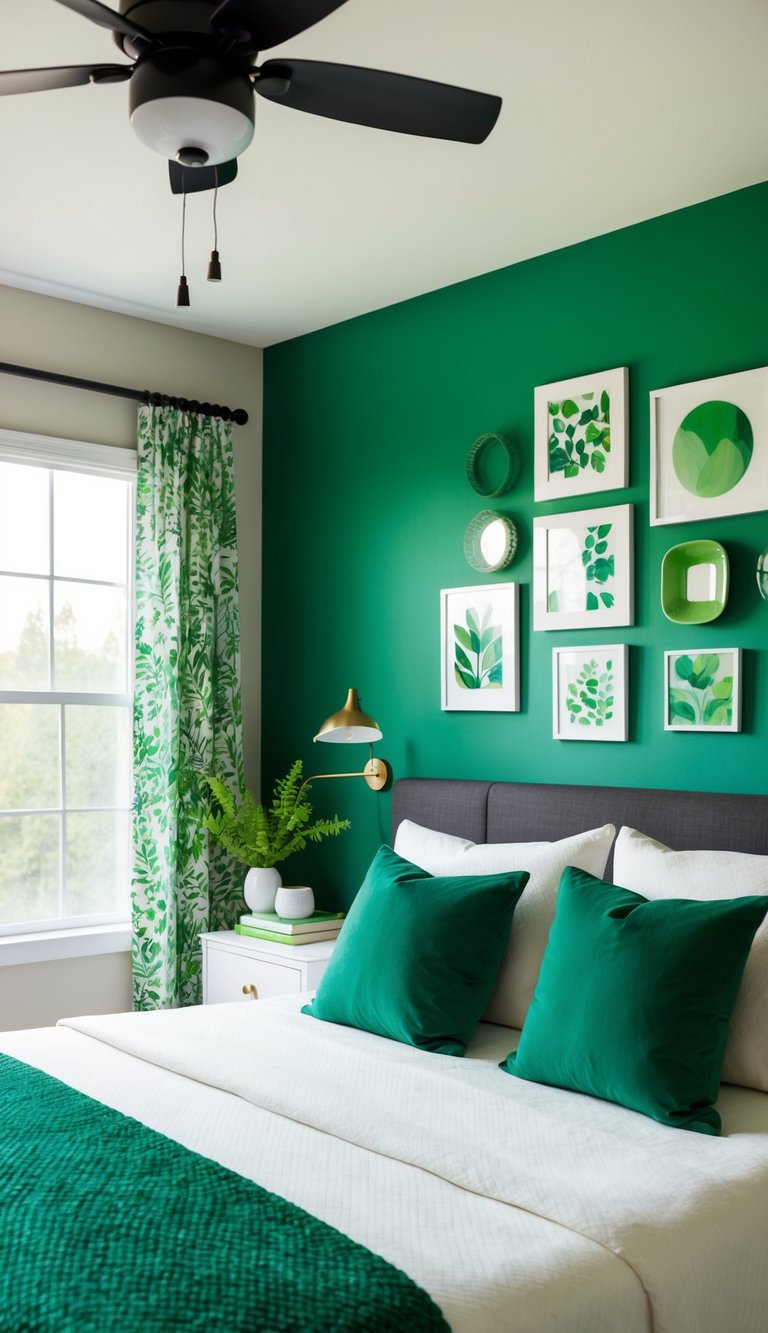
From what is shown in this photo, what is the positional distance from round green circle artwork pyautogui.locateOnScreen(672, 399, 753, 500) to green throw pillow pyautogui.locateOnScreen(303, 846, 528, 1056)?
1.16 meters

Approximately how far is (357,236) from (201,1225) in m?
2.76

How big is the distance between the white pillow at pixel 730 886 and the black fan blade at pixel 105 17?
1.99 metres

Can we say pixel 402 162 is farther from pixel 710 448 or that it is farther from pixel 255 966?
pixel 255 966

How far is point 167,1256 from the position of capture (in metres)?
1.60

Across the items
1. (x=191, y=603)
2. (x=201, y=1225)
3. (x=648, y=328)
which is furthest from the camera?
(x=191, y=603)

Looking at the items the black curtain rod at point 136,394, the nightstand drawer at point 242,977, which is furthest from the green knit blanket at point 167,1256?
the black curtain rod at point 136,394

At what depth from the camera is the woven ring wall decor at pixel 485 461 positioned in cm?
371

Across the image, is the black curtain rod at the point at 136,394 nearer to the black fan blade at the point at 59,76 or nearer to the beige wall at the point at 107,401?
the beige wall at the point at 107,401

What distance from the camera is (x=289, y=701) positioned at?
15.0 feet

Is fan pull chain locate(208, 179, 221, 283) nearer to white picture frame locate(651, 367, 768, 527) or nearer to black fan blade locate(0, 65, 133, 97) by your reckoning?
black fan blade locate(0, 65, 133, 97)

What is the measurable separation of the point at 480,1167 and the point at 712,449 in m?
1.98

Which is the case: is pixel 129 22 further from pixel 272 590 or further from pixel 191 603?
pixel 272 590

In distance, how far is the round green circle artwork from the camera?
310 cm

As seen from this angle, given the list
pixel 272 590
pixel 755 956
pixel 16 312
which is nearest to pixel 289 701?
pixel 272 590
